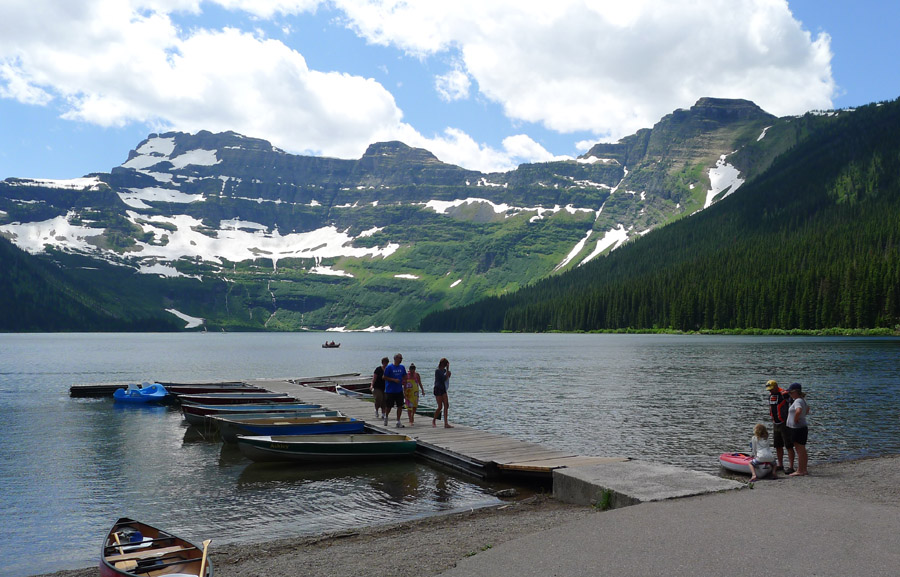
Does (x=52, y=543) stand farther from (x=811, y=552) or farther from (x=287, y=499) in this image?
(x=811, y=552)

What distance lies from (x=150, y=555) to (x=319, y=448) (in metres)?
17.0

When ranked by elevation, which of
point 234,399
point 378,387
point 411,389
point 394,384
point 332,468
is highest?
point 394,384

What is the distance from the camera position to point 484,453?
27.7 m

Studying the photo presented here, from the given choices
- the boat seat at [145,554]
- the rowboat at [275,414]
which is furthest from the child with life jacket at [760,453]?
the rowboat at [275,414]

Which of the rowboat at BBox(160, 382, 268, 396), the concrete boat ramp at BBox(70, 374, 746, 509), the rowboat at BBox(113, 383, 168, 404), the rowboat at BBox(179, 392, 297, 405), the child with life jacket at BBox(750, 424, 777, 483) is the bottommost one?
the rowboat at BBox(113, 383, 168, 404)

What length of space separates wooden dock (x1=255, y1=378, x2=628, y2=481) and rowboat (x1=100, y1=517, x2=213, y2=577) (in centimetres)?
1434

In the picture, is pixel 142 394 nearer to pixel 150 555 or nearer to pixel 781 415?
pixel 150 555

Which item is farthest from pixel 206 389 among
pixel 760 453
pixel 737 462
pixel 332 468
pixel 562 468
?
pixel 760 453

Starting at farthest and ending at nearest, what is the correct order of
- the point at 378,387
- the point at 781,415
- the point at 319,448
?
the point at 378,387
the point at 319,448
the point at 781,415

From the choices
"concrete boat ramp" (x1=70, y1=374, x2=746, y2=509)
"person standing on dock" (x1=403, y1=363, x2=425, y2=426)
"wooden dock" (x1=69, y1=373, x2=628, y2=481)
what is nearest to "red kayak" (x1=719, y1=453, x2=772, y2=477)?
"concrete boat ramp" (x1=70, y1=374, x2=746, y2=509)

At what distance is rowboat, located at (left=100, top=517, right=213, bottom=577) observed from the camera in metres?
12.2

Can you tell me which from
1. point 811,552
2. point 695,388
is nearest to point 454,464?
point 811,552

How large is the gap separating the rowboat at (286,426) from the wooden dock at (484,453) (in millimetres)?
1593

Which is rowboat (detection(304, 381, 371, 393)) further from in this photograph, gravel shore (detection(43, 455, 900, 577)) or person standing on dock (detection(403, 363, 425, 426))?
gravel shore (detection(43, 455, 900, 577))
